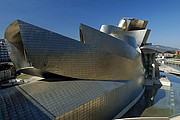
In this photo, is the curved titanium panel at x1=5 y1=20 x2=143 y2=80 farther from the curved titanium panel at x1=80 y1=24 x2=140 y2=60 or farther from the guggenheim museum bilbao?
the curved titanium panel at x1=80 y1=24 x2=140 y2=60

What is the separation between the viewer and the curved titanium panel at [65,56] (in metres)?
9.25

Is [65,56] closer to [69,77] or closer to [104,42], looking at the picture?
[69,77]

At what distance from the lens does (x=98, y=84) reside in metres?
11.0

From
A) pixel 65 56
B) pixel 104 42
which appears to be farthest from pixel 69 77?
pixel 104 42

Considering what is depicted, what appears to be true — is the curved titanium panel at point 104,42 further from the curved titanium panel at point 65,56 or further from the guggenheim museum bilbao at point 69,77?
the curved titanium panel at point 65,56

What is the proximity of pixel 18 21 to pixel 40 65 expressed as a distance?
3.13 m

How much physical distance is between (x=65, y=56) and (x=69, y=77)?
1893mm

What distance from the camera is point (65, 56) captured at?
33.3 ft

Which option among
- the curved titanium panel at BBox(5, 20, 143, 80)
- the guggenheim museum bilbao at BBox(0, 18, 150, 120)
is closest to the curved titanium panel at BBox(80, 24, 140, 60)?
the guggenheim museum bilbao at BBox(0, 18, 150, 120)

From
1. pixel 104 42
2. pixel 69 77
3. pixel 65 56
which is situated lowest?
pixel 69 77

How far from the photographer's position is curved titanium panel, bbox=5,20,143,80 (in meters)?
9.25

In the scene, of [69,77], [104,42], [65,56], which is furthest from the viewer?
[104,42]

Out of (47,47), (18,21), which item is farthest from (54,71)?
(18,21)

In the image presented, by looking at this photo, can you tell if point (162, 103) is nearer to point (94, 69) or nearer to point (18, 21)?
point (94, 69)
